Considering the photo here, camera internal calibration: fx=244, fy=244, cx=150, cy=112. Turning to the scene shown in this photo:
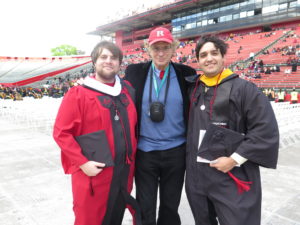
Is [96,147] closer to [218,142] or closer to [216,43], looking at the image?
[218,142]

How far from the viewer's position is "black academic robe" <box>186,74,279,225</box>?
152cm

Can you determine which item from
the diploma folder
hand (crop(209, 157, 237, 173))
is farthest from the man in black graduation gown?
the diploma folder

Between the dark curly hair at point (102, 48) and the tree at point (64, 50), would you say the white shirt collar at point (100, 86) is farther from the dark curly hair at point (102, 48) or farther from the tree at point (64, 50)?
the tree at point (64, 50)

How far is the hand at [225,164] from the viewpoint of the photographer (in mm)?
1561

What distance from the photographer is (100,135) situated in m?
1.64

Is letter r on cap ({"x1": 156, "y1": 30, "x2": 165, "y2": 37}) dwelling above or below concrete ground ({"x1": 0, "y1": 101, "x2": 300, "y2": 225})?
above

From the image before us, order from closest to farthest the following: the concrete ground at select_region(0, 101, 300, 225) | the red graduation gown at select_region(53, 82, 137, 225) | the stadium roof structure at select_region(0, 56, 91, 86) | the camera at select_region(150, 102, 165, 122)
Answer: the red graduation gown at select_region(53, 82, 137, 225), the camera at select_region(150, 102, 165, 122), the concrete ground at select_region(0, 101, 300, 225), the stadium roof structure at select_region(0, 56, 91, 86)

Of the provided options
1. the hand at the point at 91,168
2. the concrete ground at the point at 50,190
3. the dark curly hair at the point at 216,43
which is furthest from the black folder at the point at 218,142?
the concrete ground at the point at 50,190

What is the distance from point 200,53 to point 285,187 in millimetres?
2482

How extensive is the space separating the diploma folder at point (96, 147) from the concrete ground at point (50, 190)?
113 cm

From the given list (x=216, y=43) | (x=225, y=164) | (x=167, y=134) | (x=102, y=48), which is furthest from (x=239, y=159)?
(x=102, y=48)

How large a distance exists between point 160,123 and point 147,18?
44987mm

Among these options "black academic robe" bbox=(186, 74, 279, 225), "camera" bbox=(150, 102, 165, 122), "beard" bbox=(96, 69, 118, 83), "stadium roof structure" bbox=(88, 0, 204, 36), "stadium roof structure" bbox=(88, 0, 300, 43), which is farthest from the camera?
"stadium roof structure" bbox=(88, 0, 204, 36)

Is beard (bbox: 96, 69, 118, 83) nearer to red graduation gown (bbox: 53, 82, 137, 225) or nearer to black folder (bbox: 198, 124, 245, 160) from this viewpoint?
red graduation gown (bbox: 53, 82, 137, 225)
